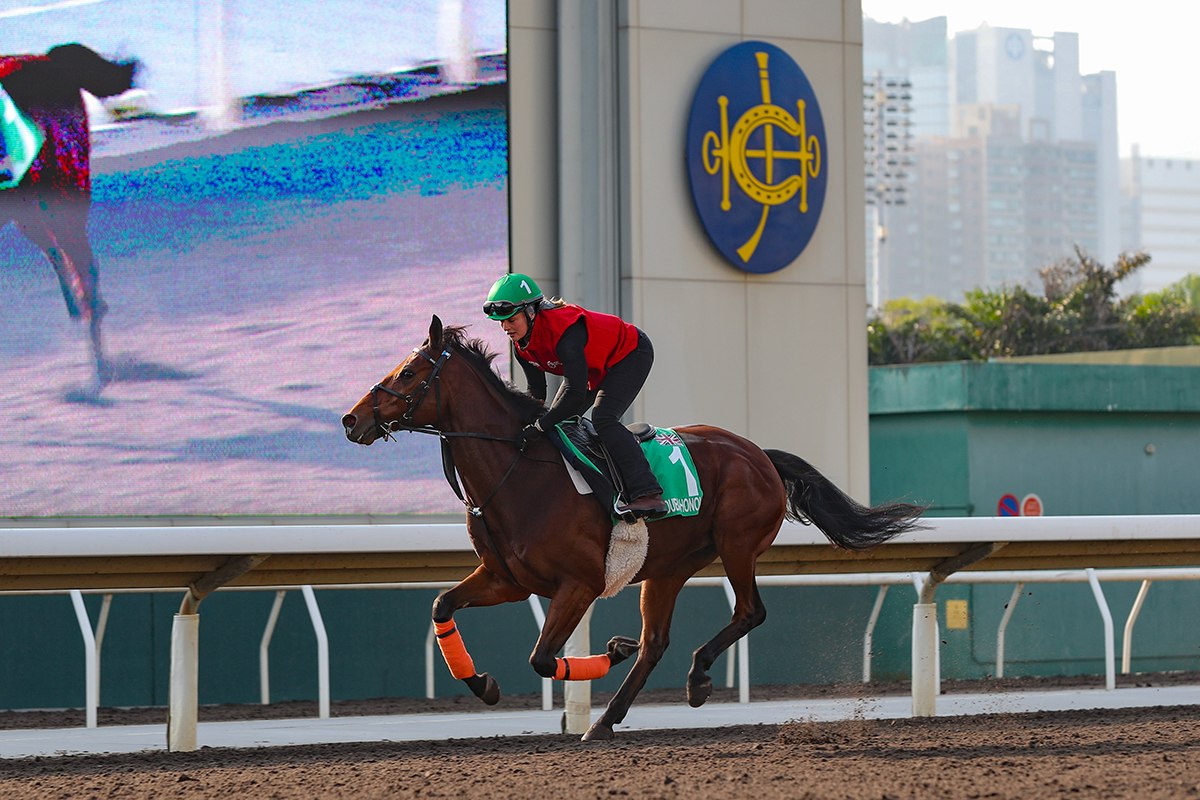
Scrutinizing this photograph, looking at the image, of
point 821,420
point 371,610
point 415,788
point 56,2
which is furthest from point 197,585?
point 821,420

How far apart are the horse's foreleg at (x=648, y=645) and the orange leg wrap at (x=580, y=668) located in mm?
437

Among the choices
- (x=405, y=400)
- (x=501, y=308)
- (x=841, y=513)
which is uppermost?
(x=501, y=308)

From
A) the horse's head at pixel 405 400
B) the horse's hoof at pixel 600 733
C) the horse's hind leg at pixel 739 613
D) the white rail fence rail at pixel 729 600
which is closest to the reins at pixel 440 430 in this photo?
the horse's head at pixel 405 400

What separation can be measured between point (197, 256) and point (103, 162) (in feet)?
2.95

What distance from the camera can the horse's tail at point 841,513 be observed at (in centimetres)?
679

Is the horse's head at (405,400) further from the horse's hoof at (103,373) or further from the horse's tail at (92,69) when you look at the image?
the horse's tail at (92,69)

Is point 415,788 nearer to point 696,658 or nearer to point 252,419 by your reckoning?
point 696,658

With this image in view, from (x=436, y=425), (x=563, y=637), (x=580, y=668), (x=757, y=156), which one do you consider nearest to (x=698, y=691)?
(x=580, y=668)

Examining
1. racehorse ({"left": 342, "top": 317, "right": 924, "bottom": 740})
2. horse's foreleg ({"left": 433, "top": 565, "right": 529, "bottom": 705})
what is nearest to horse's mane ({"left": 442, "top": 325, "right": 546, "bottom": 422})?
racehorse ({"left": 342, "top": 317, "right": 924, "bottom": 740})

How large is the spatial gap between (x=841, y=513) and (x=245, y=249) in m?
5.26

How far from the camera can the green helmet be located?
19.3ft

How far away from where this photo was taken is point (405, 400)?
5.72 m

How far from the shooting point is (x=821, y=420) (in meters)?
11.5

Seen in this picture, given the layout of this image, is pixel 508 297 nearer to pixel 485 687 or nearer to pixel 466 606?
pixel 466 606
